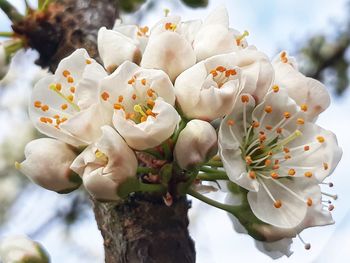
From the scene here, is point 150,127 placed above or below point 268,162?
above

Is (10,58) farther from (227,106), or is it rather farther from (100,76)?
(227,106)

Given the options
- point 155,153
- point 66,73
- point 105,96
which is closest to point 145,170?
point 155,153

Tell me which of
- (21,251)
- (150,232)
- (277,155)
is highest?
(277,155)

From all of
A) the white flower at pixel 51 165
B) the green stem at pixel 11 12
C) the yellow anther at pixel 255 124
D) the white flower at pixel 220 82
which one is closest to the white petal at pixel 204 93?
the white flower at pixel 220 82

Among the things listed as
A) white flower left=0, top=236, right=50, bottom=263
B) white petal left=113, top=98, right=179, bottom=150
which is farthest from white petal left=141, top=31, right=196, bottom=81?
white flower left=0, top=236, right=50, bottom=263

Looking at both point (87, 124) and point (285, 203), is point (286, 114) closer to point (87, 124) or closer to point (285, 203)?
point (285, 203)

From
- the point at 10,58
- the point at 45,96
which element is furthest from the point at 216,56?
the point at 10,58
